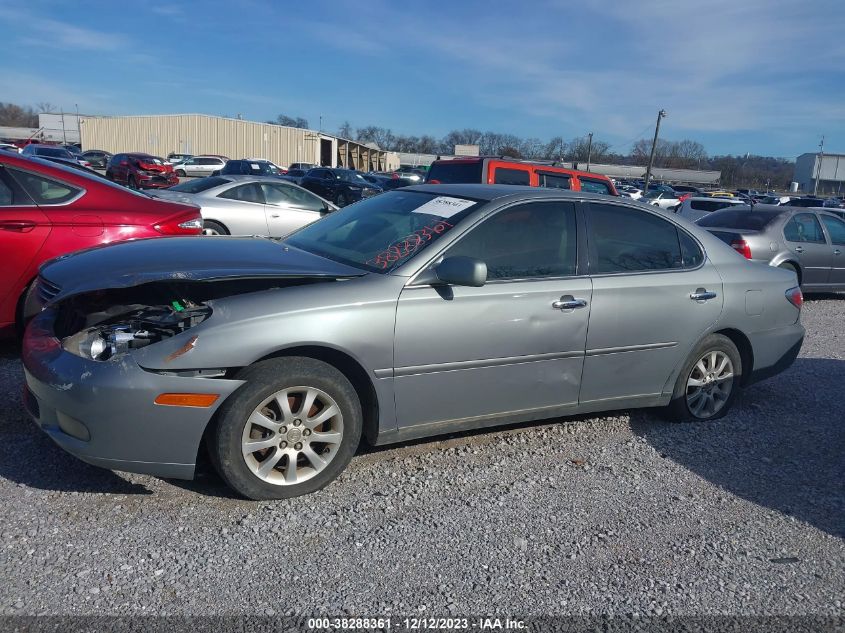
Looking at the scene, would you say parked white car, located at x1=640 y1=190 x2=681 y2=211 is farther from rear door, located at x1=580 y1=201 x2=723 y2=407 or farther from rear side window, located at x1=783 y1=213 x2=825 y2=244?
rear door, located at x1=580 y1=201 x2=723 y2=407

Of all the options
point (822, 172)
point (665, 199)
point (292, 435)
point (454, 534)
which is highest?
point (822, 172)

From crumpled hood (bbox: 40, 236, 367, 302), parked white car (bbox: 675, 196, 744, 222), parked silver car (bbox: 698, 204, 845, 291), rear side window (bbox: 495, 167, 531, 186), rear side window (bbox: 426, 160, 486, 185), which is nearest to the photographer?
crumpled hood (bbox: 40, 236, 367, 302)

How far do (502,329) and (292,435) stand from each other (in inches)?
51.3

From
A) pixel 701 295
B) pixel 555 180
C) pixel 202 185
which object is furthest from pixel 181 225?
pixel 555 180

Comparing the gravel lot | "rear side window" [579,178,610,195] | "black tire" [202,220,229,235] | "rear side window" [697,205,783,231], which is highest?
"rear side window" [579,178,610,195]

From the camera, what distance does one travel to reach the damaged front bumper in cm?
314

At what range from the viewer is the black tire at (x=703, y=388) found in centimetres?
489

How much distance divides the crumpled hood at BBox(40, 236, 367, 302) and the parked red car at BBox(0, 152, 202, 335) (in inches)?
39.4

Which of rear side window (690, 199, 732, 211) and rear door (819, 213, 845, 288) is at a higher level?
rear side window (690, 199, 732, 211)

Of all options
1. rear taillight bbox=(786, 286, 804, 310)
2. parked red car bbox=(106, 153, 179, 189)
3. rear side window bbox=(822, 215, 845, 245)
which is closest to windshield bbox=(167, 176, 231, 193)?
rear taillight bbox=(786, 286, 804, 310)

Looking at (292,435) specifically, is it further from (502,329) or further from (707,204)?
(707,204)

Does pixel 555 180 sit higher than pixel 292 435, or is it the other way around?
pixel 555 180

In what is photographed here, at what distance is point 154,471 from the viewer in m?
3.27

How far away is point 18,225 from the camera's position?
5094mm
